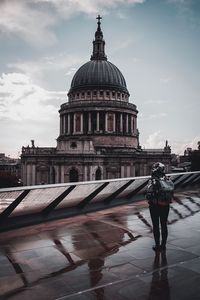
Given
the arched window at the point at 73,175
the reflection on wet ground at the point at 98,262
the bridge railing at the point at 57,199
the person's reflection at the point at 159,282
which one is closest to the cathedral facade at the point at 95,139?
the arched window at the point at 73,175

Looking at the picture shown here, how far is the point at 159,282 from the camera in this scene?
163 inches

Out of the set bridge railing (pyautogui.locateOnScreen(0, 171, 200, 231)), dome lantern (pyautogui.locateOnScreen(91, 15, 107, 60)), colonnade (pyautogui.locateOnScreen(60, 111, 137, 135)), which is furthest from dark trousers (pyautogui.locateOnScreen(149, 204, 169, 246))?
dome lantern (pyautogui.locateOnScreen(91, 15, 107, 60))

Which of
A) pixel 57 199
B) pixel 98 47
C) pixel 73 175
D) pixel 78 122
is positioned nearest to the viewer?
pixel 57 199

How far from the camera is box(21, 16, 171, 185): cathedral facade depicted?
63438mm

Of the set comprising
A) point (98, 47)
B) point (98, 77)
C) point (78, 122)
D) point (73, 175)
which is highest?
point (98, 47)

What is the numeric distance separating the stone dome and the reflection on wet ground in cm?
6872

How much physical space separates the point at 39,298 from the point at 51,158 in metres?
61.8

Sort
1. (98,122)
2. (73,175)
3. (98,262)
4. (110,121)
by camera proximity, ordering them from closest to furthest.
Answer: (98,262) → (73,175) → (98,122) → (110,121)

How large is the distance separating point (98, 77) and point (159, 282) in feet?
242

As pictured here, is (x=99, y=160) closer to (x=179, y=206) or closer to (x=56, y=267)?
(x=179, y=206)

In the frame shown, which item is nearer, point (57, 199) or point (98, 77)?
point (57, 199)

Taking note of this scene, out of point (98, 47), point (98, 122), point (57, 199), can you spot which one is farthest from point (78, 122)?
point (57, 199)

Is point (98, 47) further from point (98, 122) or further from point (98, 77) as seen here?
point (98, 122)

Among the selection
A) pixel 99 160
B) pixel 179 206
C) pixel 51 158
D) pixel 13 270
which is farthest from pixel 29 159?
pixel 13 270
